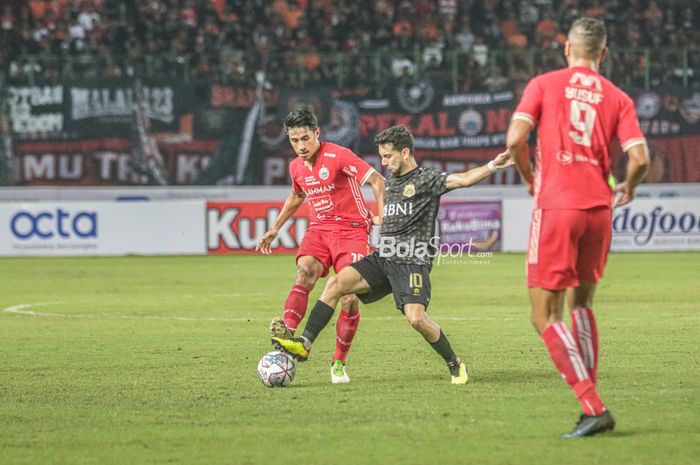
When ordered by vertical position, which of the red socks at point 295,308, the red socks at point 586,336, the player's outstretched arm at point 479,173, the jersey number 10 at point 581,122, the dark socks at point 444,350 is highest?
the jersey number 10 at point 581,122

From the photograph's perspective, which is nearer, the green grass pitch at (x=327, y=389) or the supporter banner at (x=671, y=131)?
the green grass pitch at (x=327, y=389)

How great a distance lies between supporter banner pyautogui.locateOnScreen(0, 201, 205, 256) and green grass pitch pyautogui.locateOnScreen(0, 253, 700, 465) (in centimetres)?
801

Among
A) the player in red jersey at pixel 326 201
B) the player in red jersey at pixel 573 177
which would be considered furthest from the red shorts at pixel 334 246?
the player in red jersey at pixel 573 177

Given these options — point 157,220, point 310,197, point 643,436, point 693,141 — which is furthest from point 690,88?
point 643,436

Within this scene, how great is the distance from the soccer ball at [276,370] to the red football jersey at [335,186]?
155 cm

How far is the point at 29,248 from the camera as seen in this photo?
2441cm

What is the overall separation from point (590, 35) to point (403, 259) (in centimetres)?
265

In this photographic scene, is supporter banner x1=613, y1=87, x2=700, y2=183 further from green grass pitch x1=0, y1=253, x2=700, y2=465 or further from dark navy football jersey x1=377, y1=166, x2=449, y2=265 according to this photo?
dark navy football jersey x1=377, y1=166, x2=449, y2=265

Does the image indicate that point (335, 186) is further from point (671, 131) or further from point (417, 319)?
point (671, 131)

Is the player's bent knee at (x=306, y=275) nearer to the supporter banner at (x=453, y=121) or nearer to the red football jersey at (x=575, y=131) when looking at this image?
the red football jersey at (x=575, y=131)

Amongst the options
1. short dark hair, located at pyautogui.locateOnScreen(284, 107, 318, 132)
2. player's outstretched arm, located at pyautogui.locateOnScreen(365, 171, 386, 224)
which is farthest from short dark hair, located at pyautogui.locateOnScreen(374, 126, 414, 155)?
short dark hair, located at pyautogui.locateOnScreen(284, 107, 318, 132)

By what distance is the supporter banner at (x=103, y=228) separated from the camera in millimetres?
24250

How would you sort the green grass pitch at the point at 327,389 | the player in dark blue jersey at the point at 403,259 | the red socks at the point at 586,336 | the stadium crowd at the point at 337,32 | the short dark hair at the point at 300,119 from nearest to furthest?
the green grass pitch at the point at 327,389
the red socks at the point at 586,336
the player in dark blue jersey at the point at 403,259
the short dark hair at the point at 300,119
the stadium crowd at the point at 337,32

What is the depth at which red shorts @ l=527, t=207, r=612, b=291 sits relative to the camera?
20.0ft
